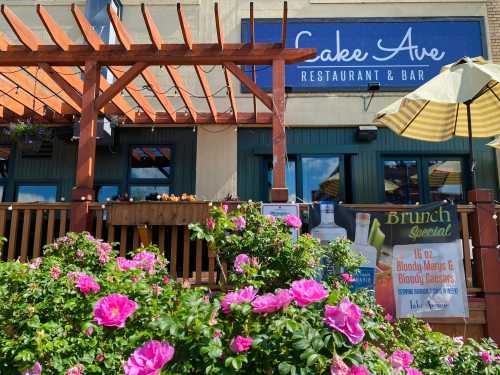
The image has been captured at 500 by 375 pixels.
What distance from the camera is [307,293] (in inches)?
63.6

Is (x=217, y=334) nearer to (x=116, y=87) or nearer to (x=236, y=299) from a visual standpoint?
(x=236, y=299)

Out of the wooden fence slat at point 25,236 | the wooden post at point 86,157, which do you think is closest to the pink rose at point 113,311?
the wooden post at point 86,157

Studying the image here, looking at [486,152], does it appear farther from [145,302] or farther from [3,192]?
[3,192]

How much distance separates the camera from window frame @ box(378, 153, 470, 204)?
789 cm

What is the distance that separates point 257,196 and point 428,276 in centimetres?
365

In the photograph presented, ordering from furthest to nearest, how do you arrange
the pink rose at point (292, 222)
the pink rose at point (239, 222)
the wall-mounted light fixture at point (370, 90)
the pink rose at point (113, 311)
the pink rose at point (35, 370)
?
the wall-mounted light fixture at point (370, 90) < the pink rose at point (292, 222) < the pink rose at point (239, 222) < the pink rose at point (35, 370) < the pink rose at point (113, 311)

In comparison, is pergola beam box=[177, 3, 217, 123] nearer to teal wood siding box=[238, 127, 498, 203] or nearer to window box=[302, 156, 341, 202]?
teal wood siding box=[238, 127, 498, 203]

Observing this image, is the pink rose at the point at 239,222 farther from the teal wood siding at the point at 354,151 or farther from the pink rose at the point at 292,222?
the teal wood siding at the point at 354,151

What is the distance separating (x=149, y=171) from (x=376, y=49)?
479 centimetres

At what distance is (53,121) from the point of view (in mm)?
7926

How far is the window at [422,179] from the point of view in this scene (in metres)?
7.89

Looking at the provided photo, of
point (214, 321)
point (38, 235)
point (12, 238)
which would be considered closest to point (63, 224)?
point (38, 235)

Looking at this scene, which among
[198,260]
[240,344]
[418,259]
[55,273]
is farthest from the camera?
[198,260]

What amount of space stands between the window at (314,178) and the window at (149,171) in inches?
73.8
